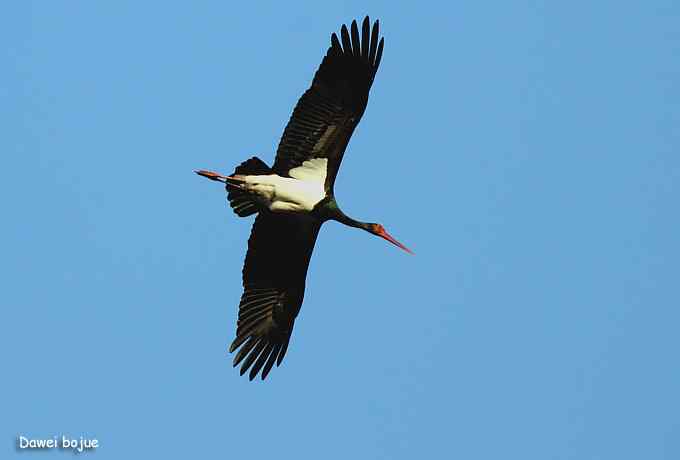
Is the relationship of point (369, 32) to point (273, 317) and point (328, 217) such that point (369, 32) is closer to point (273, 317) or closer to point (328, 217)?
point (328, 217)

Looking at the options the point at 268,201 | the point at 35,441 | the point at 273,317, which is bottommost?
the point at 35,441

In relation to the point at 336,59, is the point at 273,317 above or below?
below

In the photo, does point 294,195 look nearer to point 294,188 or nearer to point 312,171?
point 294,188

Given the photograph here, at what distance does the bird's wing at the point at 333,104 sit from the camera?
13.0 meters

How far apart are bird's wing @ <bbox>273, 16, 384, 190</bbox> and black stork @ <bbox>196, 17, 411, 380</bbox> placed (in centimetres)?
1

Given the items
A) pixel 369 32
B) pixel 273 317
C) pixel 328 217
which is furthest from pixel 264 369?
pixel 369 32

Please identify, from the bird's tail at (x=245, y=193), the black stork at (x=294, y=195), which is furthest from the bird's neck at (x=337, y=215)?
the bird's tail at (x=245, y=193)

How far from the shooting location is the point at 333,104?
1318 centimetres

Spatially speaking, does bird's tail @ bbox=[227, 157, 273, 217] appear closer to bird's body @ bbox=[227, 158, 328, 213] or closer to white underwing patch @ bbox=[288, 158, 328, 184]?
bird's body @ bbox=[227, 158, 328, 213]

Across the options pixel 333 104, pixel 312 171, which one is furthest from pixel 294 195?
pixel 333 104

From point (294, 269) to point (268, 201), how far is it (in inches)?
44.7

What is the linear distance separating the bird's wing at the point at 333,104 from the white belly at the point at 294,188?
0.08 metres

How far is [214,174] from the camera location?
1345 centimetres

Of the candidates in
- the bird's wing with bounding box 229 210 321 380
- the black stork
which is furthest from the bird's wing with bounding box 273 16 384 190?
the bird's wing with bounding box 229 210 321 380
